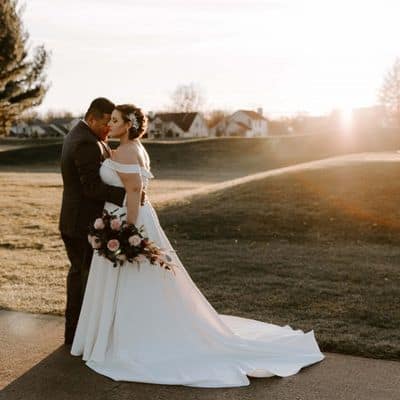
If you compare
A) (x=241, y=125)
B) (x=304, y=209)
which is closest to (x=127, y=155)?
(x=304, y=209)

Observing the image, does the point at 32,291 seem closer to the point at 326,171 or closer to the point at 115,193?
the point at 115,193

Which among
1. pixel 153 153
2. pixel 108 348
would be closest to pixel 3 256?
pixel 108 348

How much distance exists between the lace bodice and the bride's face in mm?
277

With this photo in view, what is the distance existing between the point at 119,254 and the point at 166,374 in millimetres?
1206

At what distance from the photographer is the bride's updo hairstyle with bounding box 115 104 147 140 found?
574 centimetres

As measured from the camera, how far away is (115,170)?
5699mm

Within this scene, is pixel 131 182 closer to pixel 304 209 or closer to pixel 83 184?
pixel 83 184

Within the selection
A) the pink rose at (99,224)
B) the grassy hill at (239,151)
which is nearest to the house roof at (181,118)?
the grassy hill at (239,151)

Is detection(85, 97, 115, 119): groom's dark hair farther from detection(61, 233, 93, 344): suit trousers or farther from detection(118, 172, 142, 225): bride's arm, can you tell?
detection(61, 233, 93, 344): suit trousers

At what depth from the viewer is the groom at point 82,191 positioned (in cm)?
584

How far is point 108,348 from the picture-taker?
18.9 feet

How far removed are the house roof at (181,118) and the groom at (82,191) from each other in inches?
4456

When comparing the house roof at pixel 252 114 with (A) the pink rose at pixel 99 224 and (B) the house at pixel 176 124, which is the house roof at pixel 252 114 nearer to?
(B) the house at pixel 176 124

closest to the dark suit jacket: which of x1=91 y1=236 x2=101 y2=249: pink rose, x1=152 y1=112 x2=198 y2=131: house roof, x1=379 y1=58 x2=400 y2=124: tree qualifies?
x1=91 y1=236 x2=101 y2=249: pink rose
